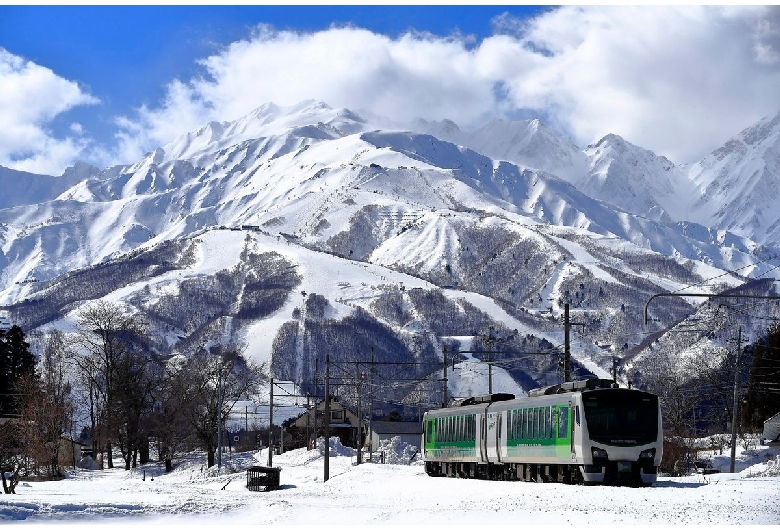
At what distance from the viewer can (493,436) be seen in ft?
192

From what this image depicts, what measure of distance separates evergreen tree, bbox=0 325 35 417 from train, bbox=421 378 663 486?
60021 millimetres

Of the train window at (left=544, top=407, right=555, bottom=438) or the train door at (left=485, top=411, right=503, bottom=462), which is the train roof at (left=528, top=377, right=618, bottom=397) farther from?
the train door at (left=485, top=411, right=503, bottom=462)

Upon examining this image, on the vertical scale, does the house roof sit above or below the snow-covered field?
above

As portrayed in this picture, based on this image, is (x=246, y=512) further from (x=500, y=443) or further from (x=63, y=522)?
(x=500, y=443)

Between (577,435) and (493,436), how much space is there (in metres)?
11.6

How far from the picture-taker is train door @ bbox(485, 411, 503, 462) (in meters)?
57.8

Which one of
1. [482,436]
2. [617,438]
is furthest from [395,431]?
[617,438]

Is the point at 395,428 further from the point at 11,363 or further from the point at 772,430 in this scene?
the point at 772,430

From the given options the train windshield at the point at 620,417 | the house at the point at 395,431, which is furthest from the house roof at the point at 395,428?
the train windshield at the point at 620,417

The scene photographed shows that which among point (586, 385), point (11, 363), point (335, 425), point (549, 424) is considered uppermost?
point (11, 363)

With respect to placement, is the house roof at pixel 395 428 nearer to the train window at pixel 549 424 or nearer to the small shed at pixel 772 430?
the small shed at pixel 772 430

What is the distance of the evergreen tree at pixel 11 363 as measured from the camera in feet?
351

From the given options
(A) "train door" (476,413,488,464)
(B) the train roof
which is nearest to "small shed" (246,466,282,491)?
(A) "train door" (476,413,488,464)

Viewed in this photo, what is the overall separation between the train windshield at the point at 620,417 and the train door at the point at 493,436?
408 inches
